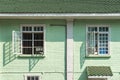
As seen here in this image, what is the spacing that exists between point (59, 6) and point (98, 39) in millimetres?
2980

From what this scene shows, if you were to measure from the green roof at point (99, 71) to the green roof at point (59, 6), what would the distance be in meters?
3.20

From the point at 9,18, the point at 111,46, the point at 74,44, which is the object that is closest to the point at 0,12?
the point at 9,18

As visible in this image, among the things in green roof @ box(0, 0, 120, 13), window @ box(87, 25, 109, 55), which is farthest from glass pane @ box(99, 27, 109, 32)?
green roof @ box(0, 0, 120, 13)

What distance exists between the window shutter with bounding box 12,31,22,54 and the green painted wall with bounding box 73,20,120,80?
323 centimetres

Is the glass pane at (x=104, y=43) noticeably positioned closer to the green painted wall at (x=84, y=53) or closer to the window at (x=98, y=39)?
the window at (x=98, y=39)

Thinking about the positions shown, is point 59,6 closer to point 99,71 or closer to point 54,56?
point 54,56

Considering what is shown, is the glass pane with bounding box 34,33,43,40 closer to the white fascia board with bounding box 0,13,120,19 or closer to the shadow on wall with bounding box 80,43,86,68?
the white fascia board with bounding box 0,13,120,19

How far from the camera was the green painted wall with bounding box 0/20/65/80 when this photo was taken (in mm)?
26781

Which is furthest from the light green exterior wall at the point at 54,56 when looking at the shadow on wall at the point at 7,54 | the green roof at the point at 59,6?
the green roof at the point at 59,6

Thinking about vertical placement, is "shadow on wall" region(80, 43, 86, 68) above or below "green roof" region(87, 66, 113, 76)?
above

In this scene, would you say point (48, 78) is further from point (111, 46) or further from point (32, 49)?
point (111, 46)

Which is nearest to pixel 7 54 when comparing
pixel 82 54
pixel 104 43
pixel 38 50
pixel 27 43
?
pixel 27 43

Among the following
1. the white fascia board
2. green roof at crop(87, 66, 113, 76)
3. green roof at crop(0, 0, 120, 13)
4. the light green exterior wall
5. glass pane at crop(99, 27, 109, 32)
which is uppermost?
green roof at crop(0, 0, 120, 13)

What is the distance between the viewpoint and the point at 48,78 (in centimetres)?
2677
